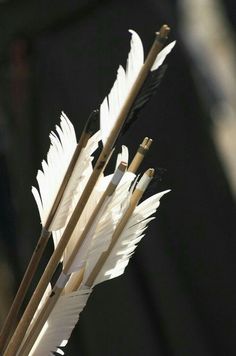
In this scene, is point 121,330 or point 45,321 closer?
point 45,321

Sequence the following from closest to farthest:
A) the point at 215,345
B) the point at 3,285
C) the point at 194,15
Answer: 1. the point at 215,345
2. the point at 3,285
3. the point at 194,15

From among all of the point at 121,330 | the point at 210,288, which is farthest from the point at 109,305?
the point at 210,288

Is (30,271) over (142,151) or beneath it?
beneath

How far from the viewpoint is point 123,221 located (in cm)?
48

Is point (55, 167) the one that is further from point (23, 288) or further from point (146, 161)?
point (146, 161)

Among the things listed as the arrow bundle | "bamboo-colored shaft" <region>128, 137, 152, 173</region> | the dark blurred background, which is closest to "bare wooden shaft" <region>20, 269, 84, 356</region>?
the arrow bundle

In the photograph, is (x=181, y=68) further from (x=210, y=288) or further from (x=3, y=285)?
(x=3, y=285)

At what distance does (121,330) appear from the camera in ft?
3.27

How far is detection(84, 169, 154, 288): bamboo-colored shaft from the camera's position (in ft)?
1.56

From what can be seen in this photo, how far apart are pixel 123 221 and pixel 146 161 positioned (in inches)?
21.4

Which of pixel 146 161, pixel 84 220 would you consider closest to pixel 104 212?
pixel 84 220

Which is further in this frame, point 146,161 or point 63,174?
point 146,161

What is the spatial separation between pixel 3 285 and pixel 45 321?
995mm

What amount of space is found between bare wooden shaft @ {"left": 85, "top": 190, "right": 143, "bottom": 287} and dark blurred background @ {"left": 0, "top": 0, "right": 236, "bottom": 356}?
50cm
